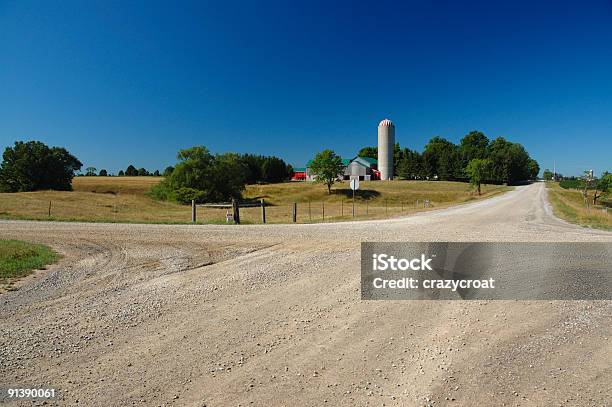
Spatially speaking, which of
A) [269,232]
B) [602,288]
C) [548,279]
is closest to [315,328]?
[548,279]

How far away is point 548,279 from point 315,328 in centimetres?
543

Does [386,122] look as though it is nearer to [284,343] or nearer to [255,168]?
[255,168]

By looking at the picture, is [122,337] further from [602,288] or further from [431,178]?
[431,178]

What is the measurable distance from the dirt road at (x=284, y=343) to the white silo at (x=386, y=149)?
102160 millimetres

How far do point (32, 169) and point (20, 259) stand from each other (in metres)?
68.4

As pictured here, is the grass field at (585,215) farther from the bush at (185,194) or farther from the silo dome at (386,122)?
the silo dome at (386,122)

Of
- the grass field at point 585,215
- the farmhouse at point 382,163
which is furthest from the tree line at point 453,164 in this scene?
the grass field at point 585,215

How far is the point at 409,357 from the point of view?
4.54m

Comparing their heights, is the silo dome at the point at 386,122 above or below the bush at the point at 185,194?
above

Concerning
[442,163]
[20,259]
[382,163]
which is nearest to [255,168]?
[382,163]

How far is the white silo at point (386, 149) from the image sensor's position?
107m

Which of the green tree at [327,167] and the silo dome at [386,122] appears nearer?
the green tree at [327,167]

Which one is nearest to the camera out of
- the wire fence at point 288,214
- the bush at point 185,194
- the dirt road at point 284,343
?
the dirt road at point 284,343

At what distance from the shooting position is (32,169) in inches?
2527
